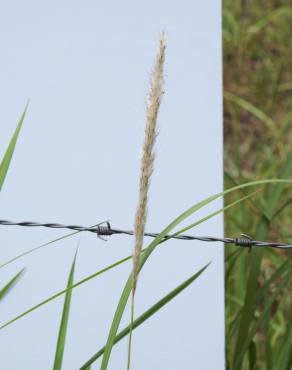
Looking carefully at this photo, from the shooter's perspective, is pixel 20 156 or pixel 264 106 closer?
pixel 20 156

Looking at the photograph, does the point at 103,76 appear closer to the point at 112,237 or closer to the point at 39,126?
the point at 39,126

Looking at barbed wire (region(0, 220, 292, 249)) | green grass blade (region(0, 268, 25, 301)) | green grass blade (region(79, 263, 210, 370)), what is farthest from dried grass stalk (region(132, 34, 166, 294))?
green grass blade (region(0, 268, 25, 301))

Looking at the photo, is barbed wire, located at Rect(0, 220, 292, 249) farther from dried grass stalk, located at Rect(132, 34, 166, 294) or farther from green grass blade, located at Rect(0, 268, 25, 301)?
dried grass stalk, located at Rect(132, 34, 166, 294)

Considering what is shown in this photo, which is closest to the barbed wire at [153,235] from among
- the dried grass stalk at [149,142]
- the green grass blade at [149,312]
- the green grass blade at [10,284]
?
the green grass blade at [10,284]

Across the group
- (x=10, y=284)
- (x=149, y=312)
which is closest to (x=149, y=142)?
(x=149, y=312)

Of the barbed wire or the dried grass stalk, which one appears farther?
the barbed wire

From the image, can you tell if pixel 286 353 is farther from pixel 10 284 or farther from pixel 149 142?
pixel 149 142

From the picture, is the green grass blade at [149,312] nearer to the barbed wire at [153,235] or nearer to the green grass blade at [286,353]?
the barbed wire at [153,235]

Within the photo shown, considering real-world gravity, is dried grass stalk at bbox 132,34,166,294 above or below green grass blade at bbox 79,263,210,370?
above

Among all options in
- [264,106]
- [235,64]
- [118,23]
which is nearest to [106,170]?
[118,23]
